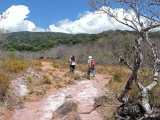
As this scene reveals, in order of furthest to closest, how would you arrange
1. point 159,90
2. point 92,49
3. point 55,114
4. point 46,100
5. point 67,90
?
point 92,49, point 67,90, point 46,100, point 55,114, point 159,90

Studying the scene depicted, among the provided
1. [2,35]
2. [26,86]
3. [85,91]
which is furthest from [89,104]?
[2,35]

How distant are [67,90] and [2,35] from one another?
3558 mm

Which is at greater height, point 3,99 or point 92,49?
point 92,49

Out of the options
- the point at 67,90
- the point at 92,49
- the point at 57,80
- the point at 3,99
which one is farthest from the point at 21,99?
the point at 92,49

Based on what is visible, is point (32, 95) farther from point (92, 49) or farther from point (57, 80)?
point (92, 49)

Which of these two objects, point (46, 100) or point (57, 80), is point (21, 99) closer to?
point (46, 100)

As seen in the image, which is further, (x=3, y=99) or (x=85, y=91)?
(x=85, y=91)

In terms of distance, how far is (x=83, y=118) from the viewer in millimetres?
4332

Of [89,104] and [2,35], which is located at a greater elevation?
[2,35]

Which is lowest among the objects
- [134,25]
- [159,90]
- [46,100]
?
[46,100]

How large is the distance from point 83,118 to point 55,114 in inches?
34.6

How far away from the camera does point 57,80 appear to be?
28.8ft

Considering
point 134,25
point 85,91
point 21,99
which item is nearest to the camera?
point 134,25

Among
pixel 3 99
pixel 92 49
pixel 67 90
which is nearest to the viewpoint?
pixel 3 99
